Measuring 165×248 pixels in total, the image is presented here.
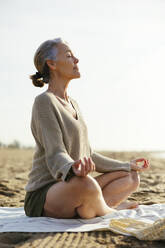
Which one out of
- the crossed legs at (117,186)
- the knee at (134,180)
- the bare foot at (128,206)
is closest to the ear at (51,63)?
the crossed legs at (117,186)

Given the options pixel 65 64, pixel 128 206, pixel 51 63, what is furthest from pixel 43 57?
pixel 128 206

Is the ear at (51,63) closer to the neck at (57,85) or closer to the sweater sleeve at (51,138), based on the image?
the neck at (57,85)

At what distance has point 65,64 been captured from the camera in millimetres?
3061

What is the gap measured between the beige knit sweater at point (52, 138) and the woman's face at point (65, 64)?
26 centimetres

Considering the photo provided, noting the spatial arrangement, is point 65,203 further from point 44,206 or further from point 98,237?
point 98,237

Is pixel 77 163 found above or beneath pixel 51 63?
beneath

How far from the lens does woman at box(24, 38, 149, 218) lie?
8.38 feet

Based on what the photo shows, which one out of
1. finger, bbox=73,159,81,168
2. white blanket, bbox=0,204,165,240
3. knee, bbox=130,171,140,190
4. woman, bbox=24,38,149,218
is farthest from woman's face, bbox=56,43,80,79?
white blanket, bbox=0,204,165,240

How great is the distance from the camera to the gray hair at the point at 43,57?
10.1ft

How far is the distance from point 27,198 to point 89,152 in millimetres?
729

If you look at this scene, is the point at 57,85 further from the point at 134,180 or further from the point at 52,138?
the point at 134,180

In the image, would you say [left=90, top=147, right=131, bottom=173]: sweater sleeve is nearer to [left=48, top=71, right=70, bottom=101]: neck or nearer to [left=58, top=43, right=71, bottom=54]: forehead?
[left=48, top=71, right=70, bottom=101]: neck

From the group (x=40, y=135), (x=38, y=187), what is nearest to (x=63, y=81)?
(x=40, y=135)

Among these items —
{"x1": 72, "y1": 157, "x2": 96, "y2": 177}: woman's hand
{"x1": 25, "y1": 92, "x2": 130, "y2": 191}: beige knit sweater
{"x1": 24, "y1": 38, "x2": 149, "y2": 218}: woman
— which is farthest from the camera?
{"x1": 25, "y1": 92, "x2": 130, "y2": 191}: beige knit sweater
